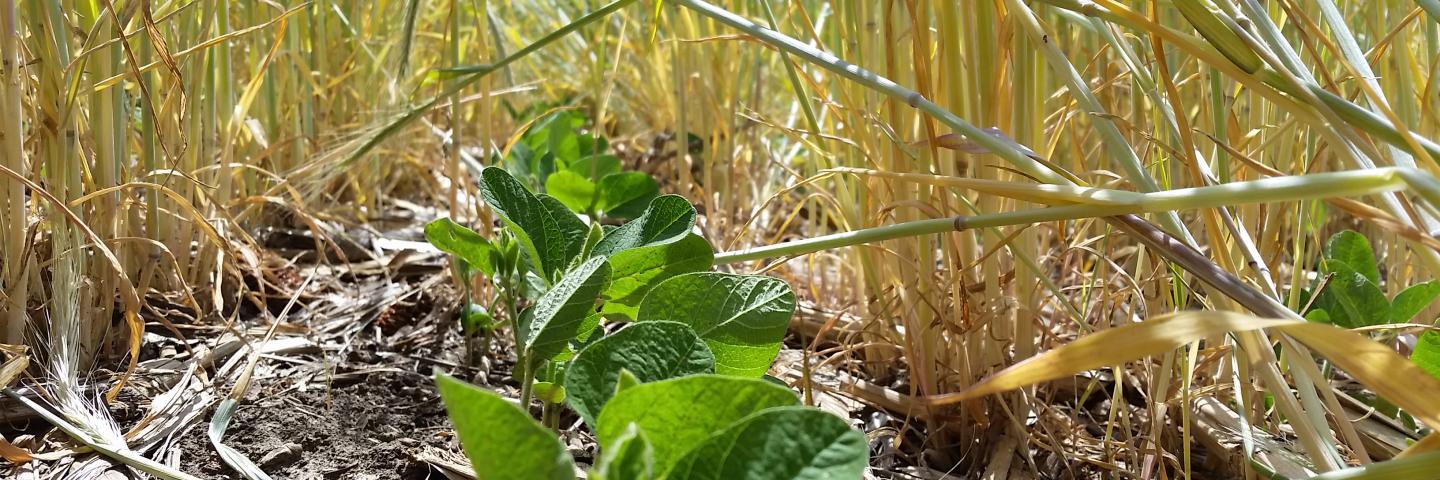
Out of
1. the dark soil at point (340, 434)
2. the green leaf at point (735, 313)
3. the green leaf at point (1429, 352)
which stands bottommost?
the dark soil at point (340, 434)

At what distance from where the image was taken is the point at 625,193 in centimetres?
121

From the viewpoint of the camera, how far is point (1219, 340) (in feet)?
2.77

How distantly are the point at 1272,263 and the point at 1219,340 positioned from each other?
10 centimetres

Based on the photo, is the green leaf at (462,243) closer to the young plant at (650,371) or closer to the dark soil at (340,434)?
the young plant at (650,371)

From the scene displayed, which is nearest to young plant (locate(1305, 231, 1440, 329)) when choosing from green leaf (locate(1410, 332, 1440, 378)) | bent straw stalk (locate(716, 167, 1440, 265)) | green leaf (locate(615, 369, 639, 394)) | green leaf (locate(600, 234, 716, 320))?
green leaf (locate(1410, 332, 1440, 378))

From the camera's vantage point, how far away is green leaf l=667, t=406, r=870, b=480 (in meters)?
0.41

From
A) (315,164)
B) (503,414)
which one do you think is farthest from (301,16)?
(503,414)

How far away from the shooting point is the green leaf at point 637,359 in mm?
519

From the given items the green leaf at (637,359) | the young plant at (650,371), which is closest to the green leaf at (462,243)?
the young plant at (650,371)

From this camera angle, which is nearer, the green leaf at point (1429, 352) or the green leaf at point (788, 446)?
the green leaf at point (788, 446)

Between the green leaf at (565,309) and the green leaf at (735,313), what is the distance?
0.05 meters

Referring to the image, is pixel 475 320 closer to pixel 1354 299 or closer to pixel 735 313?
pixel 735 313

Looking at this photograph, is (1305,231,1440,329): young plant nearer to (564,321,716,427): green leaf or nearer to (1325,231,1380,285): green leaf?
(1325,231,1380,285): green leaf

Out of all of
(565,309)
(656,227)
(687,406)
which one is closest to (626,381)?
(687,406)
